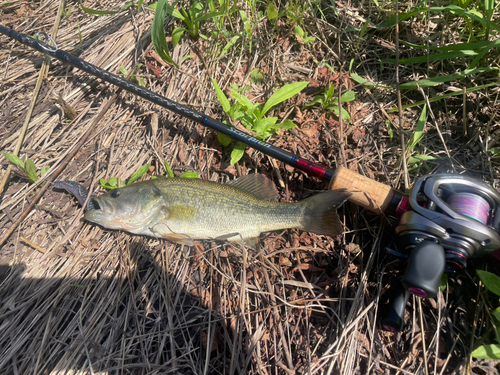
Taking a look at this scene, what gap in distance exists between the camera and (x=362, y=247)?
2850 millimetres

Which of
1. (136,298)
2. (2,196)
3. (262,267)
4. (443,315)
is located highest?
(443,315)

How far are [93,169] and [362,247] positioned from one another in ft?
10.1

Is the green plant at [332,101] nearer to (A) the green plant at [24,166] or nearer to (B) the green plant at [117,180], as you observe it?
(B) the green plant at [117,180]

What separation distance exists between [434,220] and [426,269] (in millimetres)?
415

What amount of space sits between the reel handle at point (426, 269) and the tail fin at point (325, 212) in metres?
0.62

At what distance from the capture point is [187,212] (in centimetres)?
274

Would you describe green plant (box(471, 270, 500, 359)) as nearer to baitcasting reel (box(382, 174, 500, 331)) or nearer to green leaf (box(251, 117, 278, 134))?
baitcasting reel (box(382, 174, 500, 331))

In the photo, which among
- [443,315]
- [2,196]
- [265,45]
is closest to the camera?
[443,315]

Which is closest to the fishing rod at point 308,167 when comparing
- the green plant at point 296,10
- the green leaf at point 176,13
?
the green leaf at point 176,13

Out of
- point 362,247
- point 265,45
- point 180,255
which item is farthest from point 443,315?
point 265,45

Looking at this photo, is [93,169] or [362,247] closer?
[362,247]

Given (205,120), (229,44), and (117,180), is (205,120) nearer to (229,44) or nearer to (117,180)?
(117,180)

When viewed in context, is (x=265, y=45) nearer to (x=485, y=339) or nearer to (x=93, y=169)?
(x=93, y=169)

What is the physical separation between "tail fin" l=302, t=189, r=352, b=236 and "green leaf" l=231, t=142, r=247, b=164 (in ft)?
2.98
